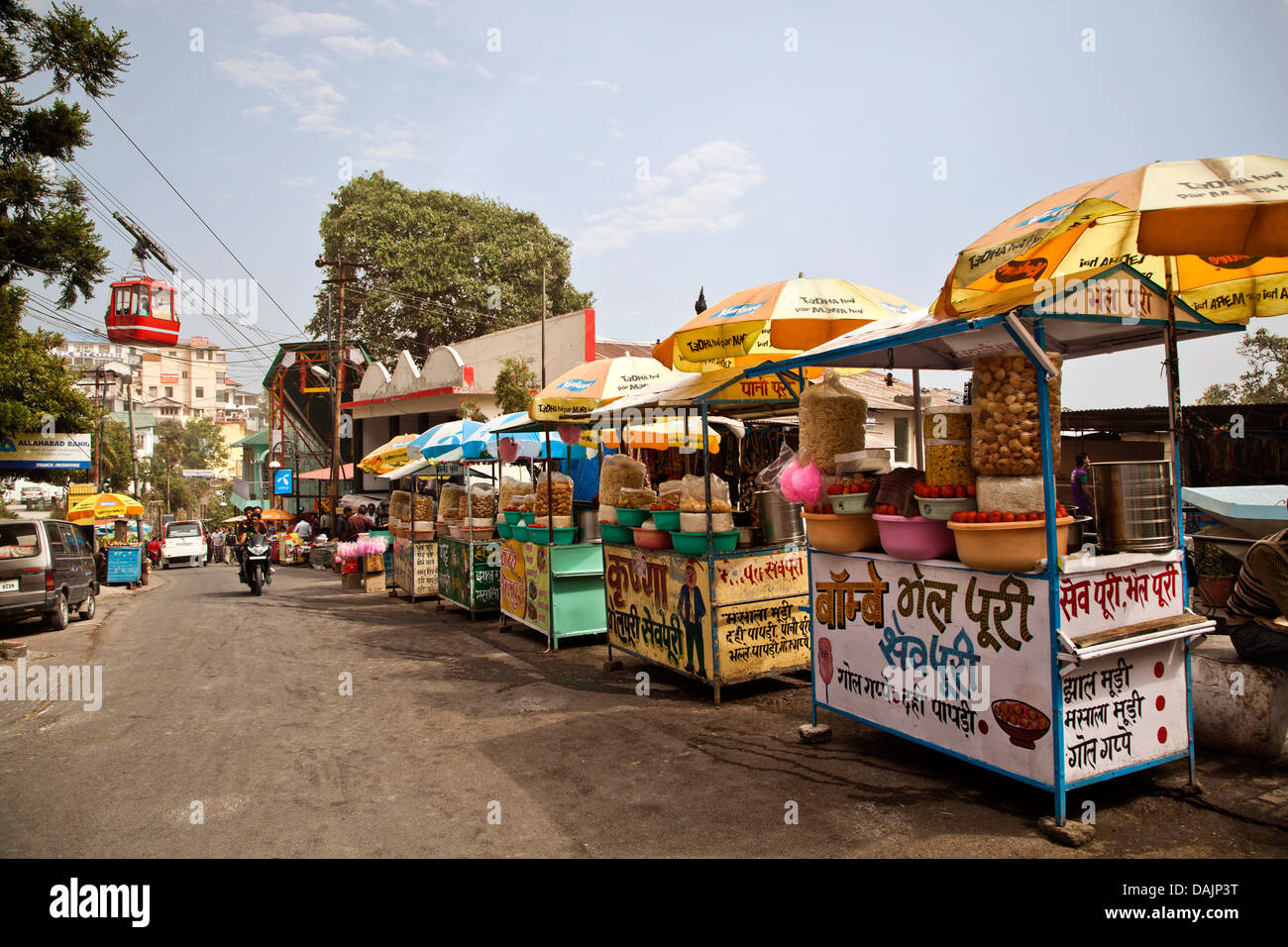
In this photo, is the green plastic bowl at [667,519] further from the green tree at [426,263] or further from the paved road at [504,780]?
the green tree at [426,263]

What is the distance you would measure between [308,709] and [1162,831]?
659 centimetres

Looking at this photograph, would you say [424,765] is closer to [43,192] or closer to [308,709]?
[308,709]

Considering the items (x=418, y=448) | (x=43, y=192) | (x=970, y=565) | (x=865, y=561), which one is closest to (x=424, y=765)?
(x=865, y=561)

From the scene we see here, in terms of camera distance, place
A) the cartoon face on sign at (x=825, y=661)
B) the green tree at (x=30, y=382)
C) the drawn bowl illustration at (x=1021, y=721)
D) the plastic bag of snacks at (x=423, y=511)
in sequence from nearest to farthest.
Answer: the drawn bowl illustration at (x=1021, y=721)
the cartoon face on sign at (x=825, y=661)
the green tree at (x=30, y=382)
the plastic bag of snacks at (x=423, y=511)

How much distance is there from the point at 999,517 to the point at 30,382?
19410 millimetres

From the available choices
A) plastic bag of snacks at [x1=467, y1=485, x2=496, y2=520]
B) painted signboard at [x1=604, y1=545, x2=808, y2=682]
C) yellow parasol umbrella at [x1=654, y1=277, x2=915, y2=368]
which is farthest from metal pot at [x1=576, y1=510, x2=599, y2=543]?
plastic bag of snacks at [x1=467, y1=485, x2=496, y2=520]

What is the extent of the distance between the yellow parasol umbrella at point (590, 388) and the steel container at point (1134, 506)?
5.24 meters

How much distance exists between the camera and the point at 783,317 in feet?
20.9

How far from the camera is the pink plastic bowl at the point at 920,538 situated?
14.5 ft

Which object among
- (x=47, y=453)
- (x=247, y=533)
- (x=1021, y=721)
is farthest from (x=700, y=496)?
(x=47, y=453)

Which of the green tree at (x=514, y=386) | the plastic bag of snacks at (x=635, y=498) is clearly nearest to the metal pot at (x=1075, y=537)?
the plastic bag of snacks at (x=635, y=498)

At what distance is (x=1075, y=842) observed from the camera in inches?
144

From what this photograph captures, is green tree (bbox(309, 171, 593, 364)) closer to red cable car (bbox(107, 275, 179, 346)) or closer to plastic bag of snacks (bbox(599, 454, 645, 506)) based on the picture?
red cable car (bbox(107, 275, 179, 346))

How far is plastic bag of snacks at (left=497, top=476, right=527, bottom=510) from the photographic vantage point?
35.0 ft
